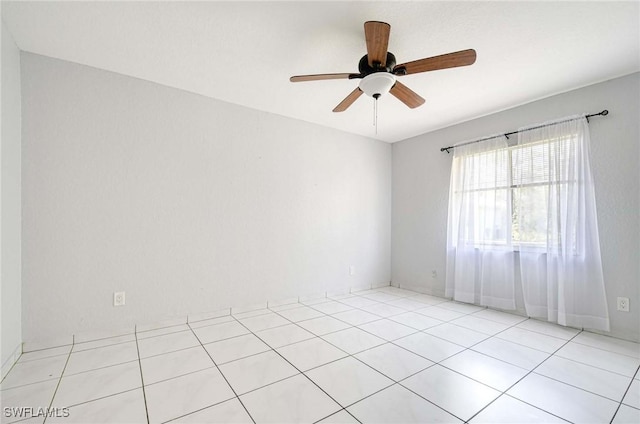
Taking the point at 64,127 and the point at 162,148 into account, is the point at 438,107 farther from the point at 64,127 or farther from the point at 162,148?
the point at 64,127

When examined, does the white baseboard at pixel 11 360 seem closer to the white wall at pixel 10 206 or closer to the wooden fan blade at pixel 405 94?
the white wall at pixel 10 206

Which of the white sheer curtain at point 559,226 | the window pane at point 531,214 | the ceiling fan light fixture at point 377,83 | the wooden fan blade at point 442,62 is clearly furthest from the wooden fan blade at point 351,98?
the window pane at point 531,214

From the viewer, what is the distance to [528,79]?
2.71 metres

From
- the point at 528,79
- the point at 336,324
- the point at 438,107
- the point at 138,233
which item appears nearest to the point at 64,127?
the point at 138,233

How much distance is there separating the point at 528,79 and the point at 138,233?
409 cm

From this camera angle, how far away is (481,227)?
3555 millimetres

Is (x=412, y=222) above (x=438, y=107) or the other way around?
the other way around

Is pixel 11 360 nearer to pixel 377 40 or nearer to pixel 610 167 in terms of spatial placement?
pixel 377 40

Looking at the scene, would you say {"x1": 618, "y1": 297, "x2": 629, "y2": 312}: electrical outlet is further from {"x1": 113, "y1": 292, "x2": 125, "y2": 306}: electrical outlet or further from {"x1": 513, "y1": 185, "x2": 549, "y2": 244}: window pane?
{"x1": 113, "y1": 292, "x2": 125, "y2": 306}: electrical outlet

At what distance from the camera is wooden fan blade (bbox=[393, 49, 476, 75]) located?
5.74ft

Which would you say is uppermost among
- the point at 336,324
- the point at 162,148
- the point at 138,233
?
the point at 162,148

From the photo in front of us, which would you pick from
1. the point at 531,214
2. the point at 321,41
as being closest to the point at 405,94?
the point at 321,41

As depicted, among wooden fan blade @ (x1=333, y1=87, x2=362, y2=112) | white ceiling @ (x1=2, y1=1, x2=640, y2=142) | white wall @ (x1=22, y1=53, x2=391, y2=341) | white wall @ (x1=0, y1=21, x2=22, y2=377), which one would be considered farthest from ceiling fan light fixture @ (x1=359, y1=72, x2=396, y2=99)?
white wall @ (x1=0, y1=21, x2=22, y2=377)

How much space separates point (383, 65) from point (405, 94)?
16.9 inches
